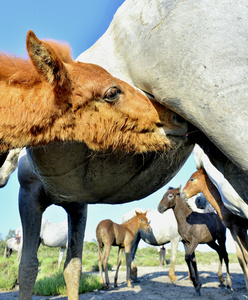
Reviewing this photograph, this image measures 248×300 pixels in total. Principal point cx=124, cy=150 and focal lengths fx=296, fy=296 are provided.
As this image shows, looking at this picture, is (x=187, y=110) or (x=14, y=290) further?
(x=14, y=290)

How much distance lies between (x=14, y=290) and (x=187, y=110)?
828 centimetres

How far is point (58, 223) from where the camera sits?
14773mm

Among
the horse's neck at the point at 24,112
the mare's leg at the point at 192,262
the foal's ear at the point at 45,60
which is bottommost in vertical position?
the mare's leg at the point at 192,262

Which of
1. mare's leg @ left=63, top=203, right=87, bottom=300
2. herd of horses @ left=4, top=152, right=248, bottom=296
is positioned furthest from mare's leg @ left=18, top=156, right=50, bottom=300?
herd of horses @ left=4, top=152, right=248, bottom=296

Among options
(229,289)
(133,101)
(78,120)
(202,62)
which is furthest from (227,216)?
(202,62)

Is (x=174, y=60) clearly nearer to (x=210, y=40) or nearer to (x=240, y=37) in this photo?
(x=210, y=40)

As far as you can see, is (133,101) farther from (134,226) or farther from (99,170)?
(134,226)

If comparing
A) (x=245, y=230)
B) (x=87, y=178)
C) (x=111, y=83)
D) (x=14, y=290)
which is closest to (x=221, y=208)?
(x=245, y=230)

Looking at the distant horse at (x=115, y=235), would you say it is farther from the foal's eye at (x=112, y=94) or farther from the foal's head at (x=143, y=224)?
the foal's eye at (x=112, y=94)

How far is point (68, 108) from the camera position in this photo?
1.64 m

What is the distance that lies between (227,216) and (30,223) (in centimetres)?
389

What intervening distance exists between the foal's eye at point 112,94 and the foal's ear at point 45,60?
26 centimetres

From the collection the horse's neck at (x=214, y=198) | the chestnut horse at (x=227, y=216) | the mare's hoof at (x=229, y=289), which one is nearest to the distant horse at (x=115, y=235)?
the mare's hoof at (x=229, y=289)

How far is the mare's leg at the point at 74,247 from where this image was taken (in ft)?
10.4
